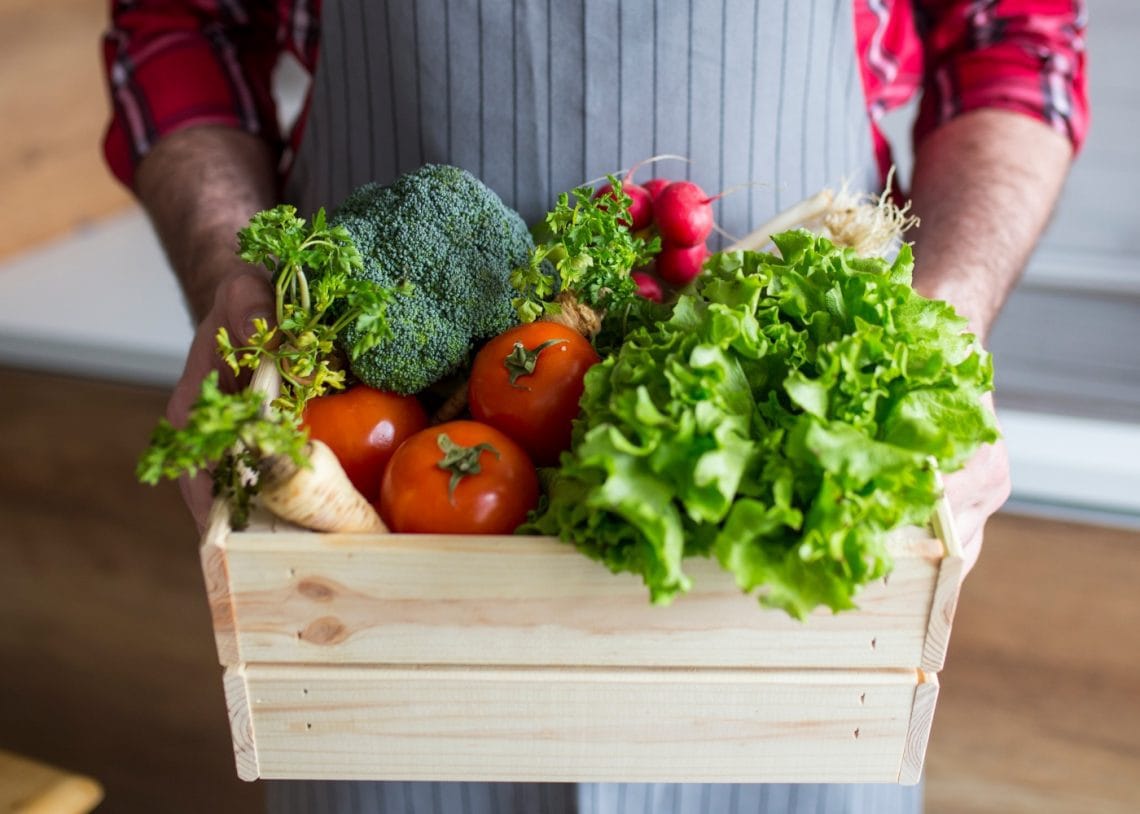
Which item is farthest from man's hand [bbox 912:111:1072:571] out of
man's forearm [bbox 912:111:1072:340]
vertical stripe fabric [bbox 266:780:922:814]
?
vertical stripe fabric [bbox 266:780:922:814]

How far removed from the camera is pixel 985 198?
0.99m

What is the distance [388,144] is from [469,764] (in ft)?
1.69

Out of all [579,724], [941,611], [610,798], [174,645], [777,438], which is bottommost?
[174,645]

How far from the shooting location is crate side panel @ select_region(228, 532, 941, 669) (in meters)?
0.59

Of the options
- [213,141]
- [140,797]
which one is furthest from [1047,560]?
[140,797]

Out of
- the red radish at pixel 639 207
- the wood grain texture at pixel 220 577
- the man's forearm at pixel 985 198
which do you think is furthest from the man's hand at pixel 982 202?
the wood grain texture at pixel 220 577

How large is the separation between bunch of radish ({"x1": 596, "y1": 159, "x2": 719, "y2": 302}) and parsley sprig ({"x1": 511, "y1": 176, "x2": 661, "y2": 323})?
4 cm

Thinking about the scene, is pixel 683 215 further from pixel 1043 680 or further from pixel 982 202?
pixel 1043 680

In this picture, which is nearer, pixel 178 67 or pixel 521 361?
pixel 521 361

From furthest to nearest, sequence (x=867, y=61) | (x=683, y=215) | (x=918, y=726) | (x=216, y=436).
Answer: (x=867, y=61) < (x=683, y=215) < (x=918, y=726) < (x=216, y=436)

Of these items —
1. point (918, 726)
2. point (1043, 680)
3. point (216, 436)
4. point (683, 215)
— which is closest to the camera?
point (216, 436)

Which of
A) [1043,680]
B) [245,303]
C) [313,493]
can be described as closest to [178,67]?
[245,303]

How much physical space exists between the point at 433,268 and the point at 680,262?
0.20m

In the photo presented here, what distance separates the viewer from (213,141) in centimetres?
107
